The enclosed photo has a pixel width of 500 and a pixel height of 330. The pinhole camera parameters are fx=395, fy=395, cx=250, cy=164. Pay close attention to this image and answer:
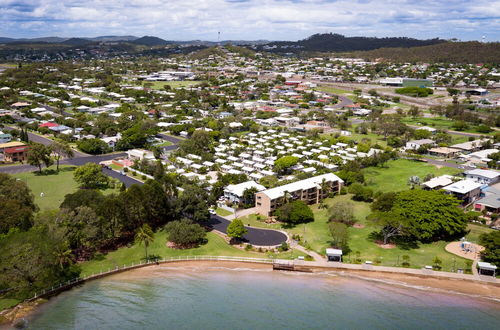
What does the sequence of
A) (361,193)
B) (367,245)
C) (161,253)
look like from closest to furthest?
(161,253)
(367,245)
(361,193)

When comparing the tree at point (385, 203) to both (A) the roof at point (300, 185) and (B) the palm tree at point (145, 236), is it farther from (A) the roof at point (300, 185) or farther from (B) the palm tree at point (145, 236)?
(B) the palm tree at point (145, 236)

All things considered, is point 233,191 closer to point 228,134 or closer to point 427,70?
point 228,134

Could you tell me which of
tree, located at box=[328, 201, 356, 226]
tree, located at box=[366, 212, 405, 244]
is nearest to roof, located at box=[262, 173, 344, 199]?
tree, located at box=[328, 201, 356, 226]

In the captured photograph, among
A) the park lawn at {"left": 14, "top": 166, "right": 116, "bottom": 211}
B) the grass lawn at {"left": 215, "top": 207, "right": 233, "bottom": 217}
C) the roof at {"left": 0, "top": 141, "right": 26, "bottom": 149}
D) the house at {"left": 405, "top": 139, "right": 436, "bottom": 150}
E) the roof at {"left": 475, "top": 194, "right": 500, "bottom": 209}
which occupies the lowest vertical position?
the grass lawn at {"left": 215, "top": 207, "right": 233, "bottom": 217}

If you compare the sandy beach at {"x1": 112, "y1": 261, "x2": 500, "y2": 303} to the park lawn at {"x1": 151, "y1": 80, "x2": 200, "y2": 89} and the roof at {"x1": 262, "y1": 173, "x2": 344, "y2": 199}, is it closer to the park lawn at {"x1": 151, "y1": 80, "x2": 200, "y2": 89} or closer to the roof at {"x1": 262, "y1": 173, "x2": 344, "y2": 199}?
the roof at {"x1": 262, "y1": 173, "x2": 344, "y2": 199}

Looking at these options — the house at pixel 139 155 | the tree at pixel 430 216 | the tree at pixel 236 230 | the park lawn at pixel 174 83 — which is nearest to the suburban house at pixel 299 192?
the tree at pixel 236 230

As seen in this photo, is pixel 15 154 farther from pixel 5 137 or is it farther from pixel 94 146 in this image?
pixel 94 146

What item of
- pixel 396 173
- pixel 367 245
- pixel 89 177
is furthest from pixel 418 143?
pixel 89 177
